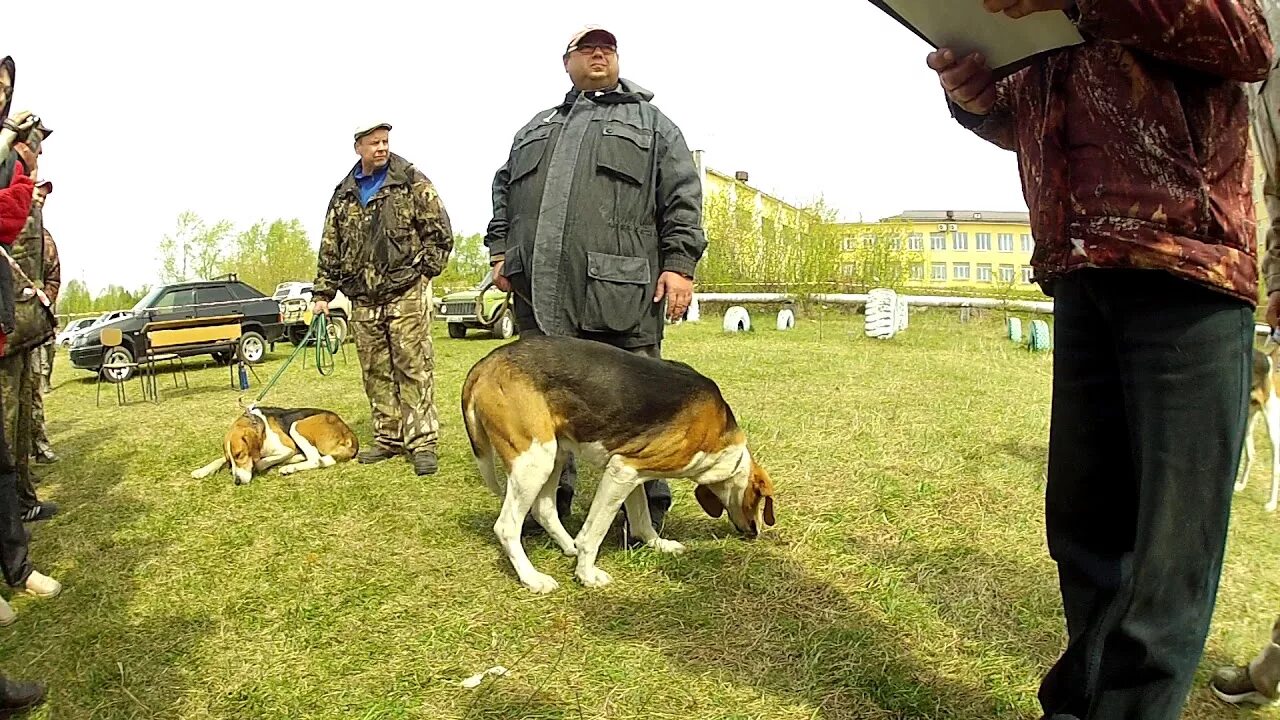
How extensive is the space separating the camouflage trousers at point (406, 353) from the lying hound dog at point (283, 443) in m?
0.63

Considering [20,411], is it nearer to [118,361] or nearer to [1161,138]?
[1161,138]

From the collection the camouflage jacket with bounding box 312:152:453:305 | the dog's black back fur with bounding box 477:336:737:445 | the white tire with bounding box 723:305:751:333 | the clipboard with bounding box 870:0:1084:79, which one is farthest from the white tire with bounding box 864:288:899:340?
the clipboard with bounding box 870:0:1084:79

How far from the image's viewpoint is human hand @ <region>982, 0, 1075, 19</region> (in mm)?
1490

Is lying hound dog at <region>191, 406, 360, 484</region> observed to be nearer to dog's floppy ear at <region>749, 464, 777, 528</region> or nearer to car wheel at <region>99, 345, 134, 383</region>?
dog's floppy ear at <region>749, 464, 777, 528</region>

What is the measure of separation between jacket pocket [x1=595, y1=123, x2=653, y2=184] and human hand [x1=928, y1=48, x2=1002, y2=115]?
2103mm

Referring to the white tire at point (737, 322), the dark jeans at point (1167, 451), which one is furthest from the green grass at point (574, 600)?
the white tire at point (737, 322)

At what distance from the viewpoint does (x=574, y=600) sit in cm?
349

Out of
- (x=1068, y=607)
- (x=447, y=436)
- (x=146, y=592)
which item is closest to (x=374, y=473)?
(x=447, y=436)

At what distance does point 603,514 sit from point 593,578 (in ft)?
0.98

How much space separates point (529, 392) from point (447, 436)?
3.72m

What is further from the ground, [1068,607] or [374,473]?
[1068,607]

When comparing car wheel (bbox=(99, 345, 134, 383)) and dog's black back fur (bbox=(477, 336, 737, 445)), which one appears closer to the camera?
dog's black back fur (bbox=(477, 336, 737, 445))

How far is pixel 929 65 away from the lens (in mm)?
1835

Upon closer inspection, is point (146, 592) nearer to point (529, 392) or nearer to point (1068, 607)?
point (529, 392)
